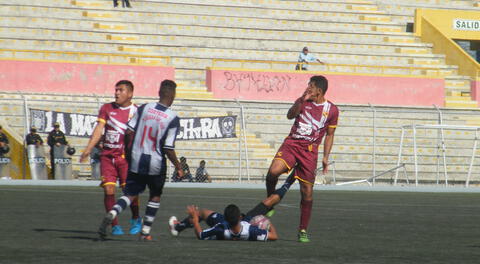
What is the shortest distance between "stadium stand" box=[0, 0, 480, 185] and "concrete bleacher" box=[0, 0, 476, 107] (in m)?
0.04

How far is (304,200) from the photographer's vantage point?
12.2 meters

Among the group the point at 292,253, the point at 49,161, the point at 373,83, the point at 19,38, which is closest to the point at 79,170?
the point at 49,161

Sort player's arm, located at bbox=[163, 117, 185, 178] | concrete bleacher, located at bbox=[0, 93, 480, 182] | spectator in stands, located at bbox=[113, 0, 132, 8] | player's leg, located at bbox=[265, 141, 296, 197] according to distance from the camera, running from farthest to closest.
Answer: spectator in stands, located at bbox=[113, 0, 132, 8] → concrete bleacher, located at bbox=[0, 93, 480, 182] → player's leg, located at bbox=[265, 141, 296, 197] → player's arm, located at bbox=[163, 117, 185, 178]

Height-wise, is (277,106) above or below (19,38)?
below

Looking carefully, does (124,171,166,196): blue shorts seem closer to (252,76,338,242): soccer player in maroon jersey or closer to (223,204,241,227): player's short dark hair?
(223,204,241,227): player's short dark hair

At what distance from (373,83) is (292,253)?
29426 millimetres

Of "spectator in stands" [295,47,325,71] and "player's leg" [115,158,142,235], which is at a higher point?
"spectator in stands" [295,47,325,71]

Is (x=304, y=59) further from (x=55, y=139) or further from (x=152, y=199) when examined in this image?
(x=152, y=199)

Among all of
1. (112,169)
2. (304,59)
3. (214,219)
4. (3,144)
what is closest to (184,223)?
(214,219)

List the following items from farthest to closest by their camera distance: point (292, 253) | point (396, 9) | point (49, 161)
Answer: point (396, 9), point (49, 161), point (292, 253)

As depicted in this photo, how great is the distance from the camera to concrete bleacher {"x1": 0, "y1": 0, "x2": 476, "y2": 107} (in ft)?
122

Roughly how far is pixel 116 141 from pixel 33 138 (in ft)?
58.7

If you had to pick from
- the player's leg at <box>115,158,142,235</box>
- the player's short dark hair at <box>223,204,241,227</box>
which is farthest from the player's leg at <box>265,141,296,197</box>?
the player's leg at <box>115,158,142,235</box>

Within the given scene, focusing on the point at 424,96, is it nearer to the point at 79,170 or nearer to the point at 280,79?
the point at 280,79
